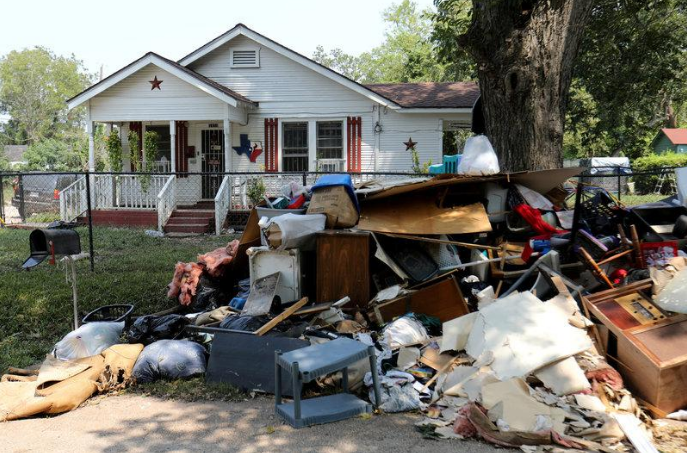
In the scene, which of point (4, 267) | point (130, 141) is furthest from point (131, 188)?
point (4, 267)

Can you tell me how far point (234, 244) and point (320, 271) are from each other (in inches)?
68.0

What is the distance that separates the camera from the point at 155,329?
5.75 meters

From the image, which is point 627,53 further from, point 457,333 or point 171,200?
point 171,200

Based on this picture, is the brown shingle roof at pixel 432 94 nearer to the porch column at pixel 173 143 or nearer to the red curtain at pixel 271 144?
the red curtain at pixel 271 144

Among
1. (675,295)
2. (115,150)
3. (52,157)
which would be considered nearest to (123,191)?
(115,150)

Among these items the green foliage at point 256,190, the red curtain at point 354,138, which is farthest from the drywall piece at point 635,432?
the red curtain at point 354,138

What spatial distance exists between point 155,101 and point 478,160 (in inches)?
463

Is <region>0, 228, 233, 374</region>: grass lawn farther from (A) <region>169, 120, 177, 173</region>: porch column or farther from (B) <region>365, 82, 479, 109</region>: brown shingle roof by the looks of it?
(B) <region>365, 82, 479, 109</region>: brown shingle roof

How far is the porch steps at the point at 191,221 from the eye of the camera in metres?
14.3

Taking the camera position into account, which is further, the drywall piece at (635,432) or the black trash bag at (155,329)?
the black trash bag at (155,329)

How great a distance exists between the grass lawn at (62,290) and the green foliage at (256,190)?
3125mm

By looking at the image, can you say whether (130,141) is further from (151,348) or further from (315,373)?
(315,373)

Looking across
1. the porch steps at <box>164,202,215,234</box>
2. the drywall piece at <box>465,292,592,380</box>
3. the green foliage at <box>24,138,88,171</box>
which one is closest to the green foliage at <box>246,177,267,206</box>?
the porch steps at <box>164,202,215,234</box>

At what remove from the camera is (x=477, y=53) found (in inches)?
300
